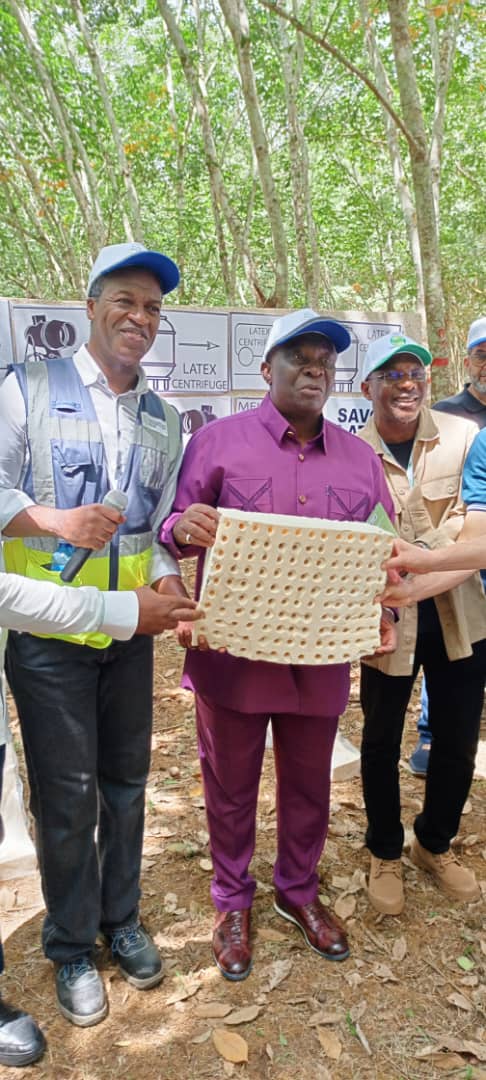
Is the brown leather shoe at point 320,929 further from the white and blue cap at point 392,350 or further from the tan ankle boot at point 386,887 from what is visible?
the white and blue cap at point 392,350

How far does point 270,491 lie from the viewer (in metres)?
2.44

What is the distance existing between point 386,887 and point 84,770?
148 cm

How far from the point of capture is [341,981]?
2.70m

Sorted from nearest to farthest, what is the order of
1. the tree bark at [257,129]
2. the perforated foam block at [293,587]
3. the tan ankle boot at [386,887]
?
the perforated foam block at [293,587] < the tan ankle boot at [386,887] < the tree bark at [257,129]

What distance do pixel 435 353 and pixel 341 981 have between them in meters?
5.28

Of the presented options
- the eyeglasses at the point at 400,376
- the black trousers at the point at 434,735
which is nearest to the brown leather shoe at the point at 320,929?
the black trousers at the point at 434,735

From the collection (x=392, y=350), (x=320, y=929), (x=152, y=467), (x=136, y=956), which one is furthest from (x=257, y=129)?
(x=136, y=956)

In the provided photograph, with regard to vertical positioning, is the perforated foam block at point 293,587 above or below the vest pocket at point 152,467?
below

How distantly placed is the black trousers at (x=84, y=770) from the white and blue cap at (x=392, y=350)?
135 cm

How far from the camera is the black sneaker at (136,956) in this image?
8.66ft

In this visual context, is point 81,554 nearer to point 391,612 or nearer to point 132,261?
point 132,261

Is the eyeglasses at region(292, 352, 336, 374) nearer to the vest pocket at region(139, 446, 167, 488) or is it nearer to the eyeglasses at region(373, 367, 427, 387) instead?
the eyeglasses at region(373, 367, 427, 387)

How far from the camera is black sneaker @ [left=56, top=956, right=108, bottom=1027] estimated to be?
2480 millimetres

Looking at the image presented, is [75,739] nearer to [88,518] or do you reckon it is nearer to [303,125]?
[88,518]
